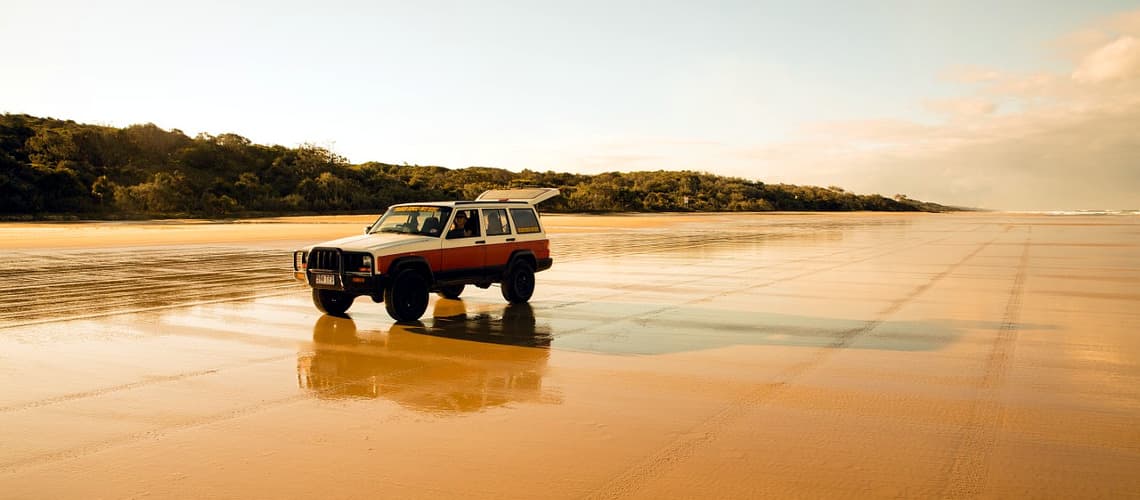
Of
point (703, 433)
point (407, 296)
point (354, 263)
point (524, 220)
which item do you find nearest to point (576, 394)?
point (703, 433)

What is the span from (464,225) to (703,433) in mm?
7727

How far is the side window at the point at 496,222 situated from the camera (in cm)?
1355

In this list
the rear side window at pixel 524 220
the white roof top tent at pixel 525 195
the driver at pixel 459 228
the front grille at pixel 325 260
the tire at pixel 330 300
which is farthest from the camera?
the white roof top tent at pixel 525 195

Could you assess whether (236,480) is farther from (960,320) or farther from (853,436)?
(960,320)

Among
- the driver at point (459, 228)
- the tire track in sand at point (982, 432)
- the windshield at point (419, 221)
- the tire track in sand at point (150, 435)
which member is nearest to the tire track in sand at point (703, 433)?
the tire track in sand at point (982, 432)

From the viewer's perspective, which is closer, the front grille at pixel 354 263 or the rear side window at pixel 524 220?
the front grille at pixel 354 263

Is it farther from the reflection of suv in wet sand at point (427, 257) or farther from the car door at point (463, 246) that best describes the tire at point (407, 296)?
the car door at point (463, 246)

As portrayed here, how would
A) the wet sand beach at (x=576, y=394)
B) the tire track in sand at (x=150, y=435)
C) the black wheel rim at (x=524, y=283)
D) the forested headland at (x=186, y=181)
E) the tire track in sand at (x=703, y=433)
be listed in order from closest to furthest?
1. the tire track in sand at (x=703, y=433)
2. the wet sand beach at (x=576, y=394)
3. the tire track in sand at (x=150, y=435)
4. the black wheel rim at (x=524, y=283)
5. the forested headland at (x=186, y=181)

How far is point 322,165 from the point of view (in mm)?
92562

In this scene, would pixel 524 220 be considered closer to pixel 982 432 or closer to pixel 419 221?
pixel 419 221

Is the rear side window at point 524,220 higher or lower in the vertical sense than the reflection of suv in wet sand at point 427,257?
higher

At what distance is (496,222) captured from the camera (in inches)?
542

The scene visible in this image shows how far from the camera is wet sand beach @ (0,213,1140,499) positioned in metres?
5.11

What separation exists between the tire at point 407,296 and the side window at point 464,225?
3.25ft
